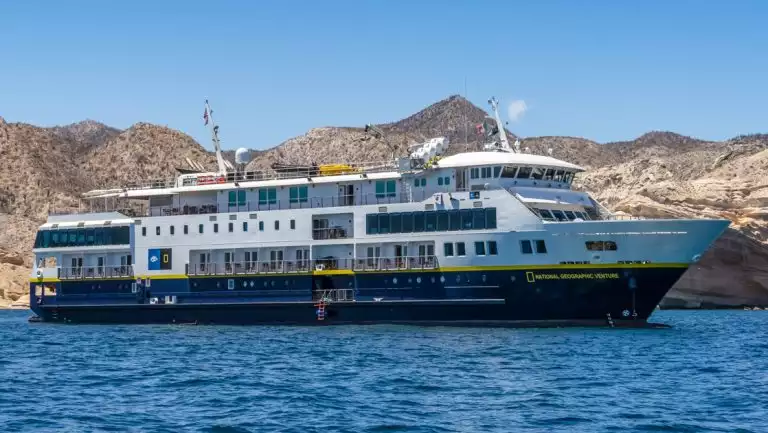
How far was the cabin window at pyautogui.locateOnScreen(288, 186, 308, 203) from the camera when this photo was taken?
49.1 metres

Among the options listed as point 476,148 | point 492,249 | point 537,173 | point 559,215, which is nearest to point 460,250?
point 492,249

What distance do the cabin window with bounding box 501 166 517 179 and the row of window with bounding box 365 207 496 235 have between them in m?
2.04

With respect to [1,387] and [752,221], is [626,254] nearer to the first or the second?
[1,387]

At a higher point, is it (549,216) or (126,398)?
(549,216)

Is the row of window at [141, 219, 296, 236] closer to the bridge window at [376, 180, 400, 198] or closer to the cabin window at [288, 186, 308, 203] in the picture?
the cabin window at [288, 186, 308, 203]

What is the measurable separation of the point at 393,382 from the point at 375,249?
18.9 metres

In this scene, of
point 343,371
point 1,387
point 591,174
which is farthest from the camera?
point 591,174

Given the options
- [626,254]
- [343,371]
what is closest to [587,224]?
[626,254]

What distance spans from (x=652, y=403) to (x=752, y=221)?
53993 millimetres

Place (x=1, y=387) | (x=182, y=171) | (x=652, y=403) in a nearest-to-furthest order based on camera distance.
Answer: (x=652, y=403) → (x=1, y=387) → (x=182, y=171)

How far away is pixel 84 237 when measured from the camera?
5338 centimetres

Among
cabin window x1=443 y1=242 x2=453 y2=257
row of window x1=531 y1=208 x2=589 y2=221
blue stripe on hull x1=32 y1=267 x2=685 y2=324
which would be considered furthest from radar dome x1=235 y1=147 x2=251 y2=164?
row of window x1=531 y1=208 x2=589 y2=221

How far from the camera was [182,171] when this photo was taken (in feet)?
180

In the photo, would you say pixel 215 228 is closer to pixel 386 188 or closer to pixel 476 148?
pixel 386 188
